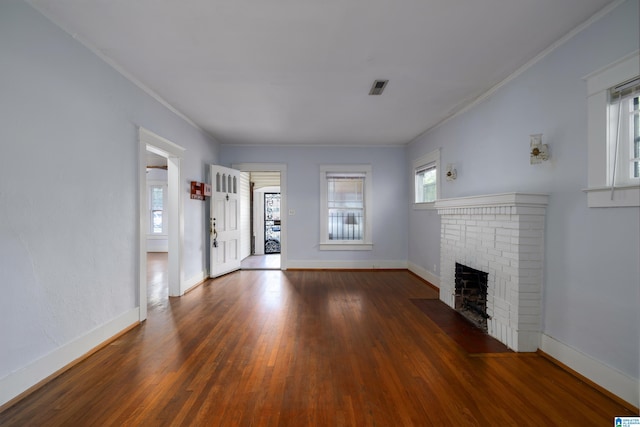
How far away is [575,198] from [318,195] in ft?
14.8

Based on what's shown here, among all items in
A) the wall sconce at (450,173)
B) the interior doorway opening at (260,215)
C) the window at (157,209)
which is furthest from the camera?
the window at (157,209)

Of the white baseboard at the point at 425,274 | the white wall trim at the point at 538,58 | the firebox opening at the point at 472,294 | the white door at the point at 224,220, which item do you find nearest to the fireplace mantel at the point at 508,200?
the firebox opening at the point at 472,294

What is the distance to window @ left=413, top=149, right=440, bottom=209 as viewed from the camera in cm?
495

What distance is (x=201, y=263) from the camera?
524 cm

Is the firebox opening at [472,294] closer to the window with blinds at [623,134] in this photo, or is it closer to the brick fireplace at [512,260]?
the brick fireplace at [512,260]

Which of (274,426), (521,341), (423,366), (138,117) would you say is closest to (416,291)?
(521,341)

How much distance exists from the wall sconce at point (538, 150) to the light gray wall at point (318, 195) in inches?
143

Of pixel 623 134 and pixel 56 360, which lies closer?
→ pixel 623 134

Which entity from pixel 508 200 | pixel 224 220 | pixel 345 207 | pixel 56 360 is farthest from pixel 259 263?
pixel 508 200

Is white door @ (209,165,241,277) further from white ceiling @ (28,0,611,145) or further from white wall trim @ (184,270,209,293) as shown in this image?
white ceiling @ (28,0,611,145)

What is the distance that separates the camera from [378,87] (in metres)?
3.37

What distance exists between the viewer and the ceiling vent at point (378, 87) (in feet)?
10.6

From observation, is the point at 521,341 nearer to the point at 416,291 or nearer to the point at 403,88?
the point at 416,291

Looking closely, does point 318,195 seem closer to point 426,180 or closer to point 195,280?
point 426,180
